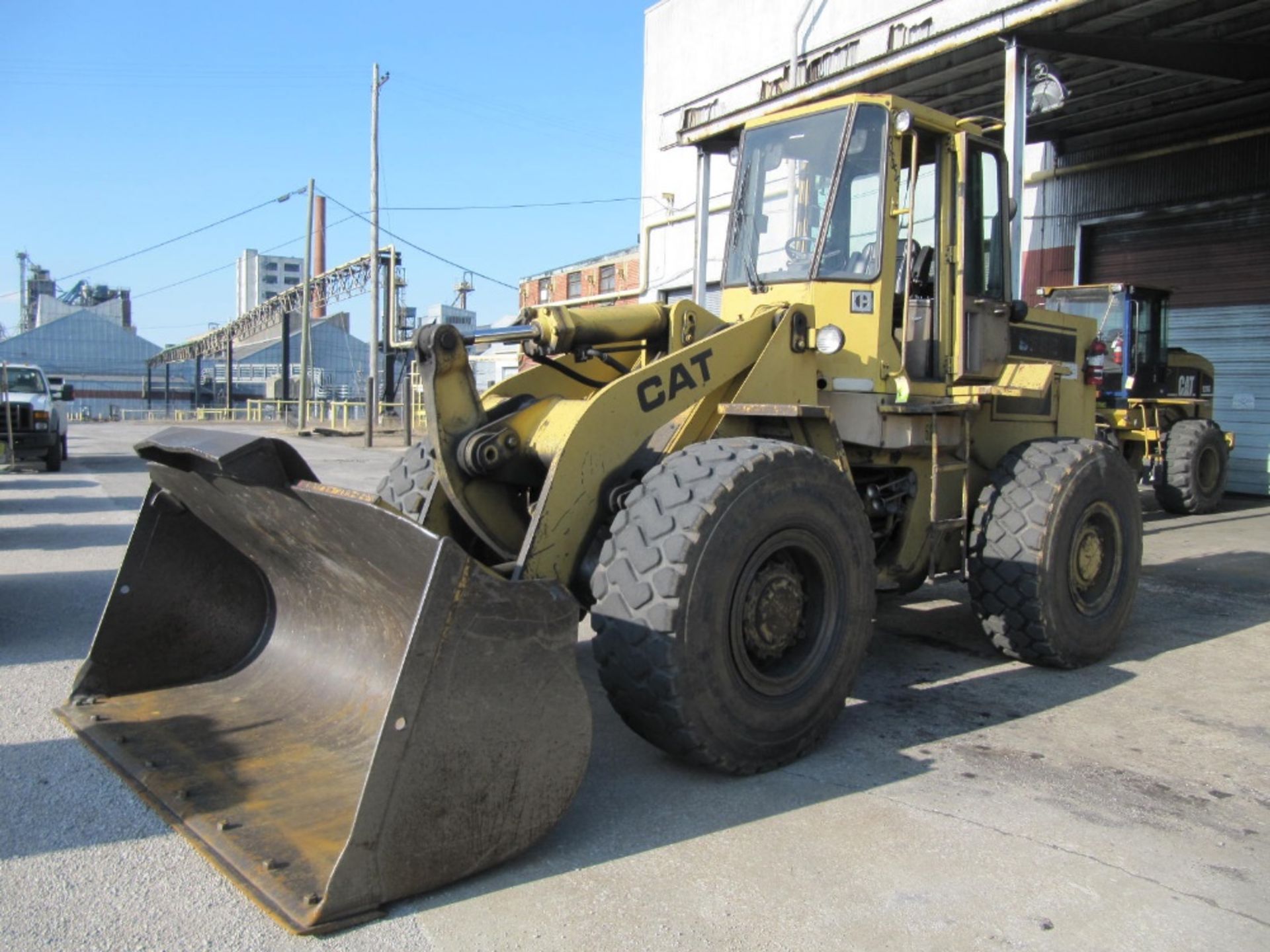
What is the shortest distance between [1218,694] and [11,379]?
67.1 ft

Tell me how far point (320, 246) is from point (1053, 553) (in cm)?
6359

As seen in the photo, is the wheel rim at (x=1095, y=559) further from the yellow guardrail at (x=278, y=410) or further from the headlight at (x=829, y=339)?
the yellow guardrail at (x=278, y=410)

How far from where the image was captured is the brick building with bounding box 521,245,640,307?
35406 mm

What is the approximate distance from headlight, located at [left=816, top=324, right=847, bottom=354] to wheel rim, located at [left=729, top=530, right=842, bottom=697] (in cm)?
111

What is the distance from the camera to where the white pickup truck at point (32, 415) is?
56.9ft

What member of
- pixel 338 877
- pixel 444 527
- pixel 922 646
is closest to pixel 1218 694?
pixel 922 646

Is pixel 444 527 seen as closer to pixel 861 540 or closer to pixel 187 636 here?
pixel 187 636

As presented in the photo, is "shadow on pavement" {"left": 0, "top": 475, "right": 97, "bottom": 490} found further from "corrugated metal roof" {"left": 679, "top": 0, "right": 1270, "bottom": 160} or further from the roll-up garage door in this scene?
the roll-up garage door

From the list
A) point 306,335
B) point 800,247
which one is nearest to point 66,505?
point 800,247

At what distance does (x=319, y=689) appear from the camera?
4227 mm

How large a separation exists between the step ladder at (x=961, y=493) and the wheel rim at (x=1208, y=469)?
32.0 feet

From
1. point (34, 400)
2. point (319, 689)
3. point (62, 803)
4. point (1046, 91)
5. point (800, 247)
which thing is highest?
point (1046, 91)

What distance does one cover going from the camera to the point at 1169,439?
13633 millimetres

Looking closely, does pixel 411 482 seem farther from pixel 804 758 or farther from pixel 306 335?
pixel 306 335
